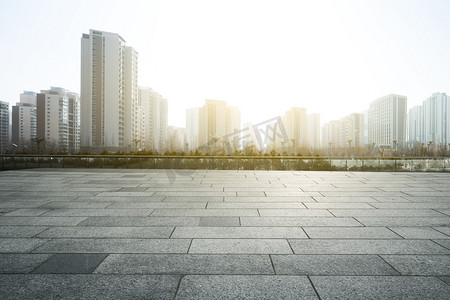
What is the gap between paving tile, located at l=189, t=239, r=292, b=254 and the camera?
387 cm

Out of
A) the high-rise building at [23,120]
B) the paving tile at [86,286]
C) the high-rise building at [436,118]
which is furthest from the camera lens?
the high-rise building at [23,120]

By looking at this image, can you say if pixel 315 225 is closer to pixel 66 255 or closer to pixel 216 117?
pixel 66 255

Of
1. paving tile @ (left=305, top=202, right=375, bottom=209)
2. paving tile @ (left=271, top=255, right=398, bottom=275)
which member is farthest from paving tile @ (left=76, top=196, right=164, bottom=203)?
paving tile @ (left=271, top=255, right=398, bottom=275)

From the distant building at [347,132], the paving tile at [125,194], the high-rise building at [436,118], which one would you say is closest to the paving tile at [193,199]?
the paving tile at [125,194]

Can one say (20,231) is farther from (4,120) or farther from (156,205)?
(4,120)

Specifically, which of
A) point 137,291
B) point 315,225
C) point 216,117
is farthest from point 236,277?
point 216,117

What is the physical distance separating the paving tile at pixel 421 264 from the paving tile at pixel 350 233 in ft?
2.68

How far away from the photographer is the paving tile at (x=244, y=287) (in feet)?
8.82

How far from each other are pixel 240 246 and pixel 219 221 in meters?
1.42

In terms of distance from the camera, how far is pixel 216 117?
105m

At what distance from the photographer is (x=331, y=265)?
341 cm

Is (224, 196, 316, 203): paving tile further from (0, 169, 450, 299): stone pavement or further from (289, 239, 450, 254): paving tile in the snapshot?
(289, 239, 450, 254): paving tile

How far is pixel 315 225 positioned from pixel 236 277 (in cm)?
264

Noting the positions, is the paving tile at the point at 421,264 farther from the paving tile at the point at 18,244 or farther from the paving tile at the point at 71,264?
the paving tile at the point at 18,244
